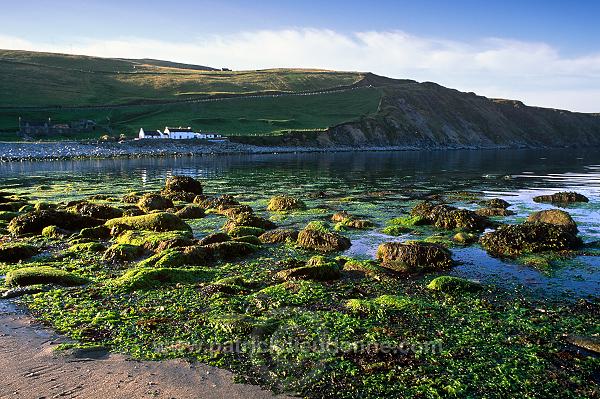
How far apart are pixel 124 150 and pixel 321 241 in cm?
10044

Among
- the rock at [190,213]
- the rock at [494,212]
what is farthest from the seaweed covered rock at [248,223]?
the rock at [494,212]

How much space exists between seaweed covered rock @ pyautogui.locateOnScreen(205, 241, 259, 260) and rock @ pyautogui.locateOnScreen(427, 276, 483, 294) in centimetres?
736

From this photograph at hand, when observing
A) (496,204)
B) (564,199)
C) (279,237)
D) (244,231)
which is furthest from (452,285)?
(564,199)

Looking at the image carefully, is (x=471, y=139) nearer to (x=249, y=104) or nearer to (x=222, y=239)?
(x=249, y=104)

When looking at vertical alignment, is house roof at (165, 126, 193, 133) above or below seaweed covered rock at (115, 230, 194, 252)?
above

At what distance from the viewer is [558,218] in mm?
22453

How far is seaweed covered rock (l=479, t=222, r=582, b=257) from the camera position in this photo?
18.6m

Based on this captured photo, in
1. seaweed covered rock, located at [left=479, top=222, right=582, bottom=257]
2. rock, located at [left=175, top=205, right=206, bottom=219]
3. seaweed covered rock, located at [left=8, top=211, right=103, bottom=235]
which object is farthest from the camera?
rock, located at [left=175, top=205, right=206, bottom=219]

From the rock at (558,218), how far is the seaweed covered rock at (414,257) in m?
7.62

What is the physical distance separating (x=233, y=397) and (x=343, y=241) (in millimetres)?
11984

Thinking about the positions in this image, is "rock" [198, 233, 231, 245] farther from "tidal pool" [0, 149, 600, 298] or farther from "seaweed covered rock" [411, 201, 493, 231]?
"seaweed covered rock" [411, 201, 493, 231]

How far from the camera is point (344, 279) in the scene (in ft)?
49.9

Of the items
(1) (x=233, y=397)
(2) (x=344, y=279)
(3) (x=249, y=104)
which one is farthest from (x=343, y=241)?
(3) (x=249, y=104)

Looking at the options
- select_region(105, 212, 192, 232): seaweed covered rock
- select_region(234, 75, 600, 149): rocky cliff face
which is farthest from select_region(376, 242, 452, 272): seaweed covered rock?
select_region(234, 75, 600, 149): rocky cliff face
